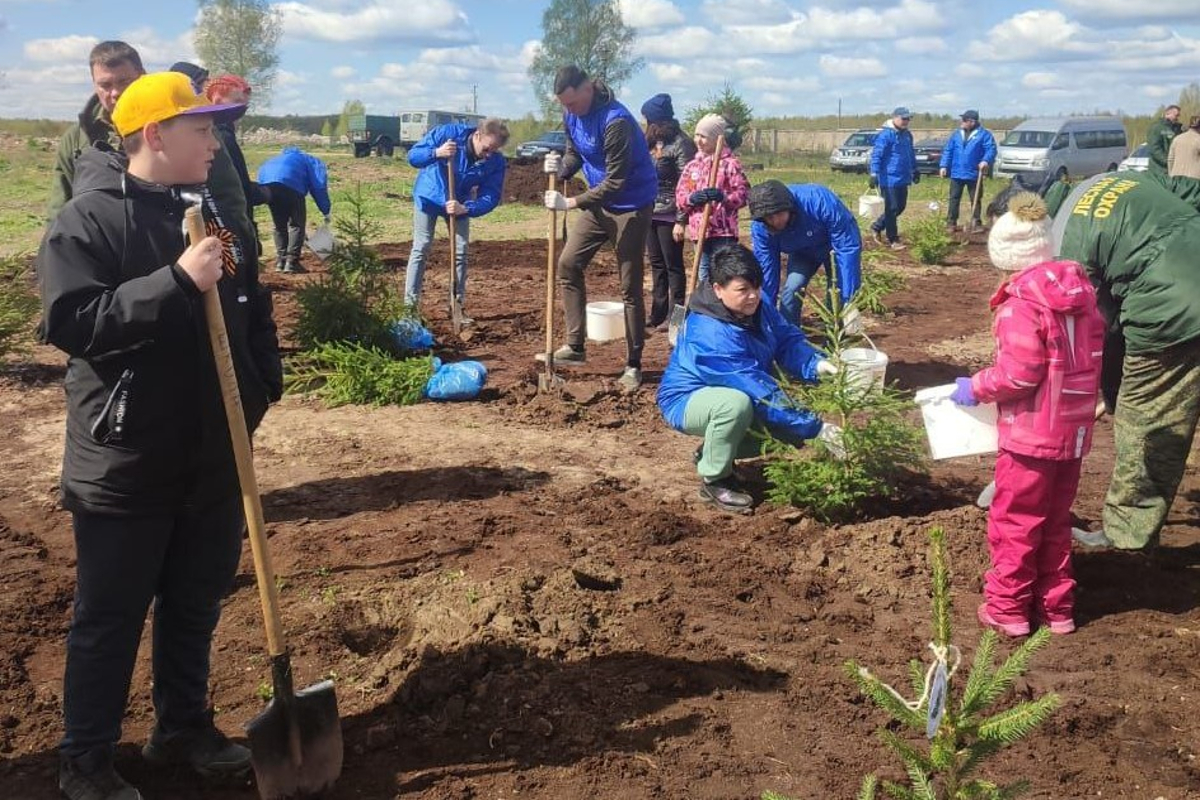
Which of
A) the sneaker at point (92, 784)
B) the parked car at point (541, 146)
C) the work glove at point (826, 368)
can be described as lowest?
the sneaker at point (92, 784)

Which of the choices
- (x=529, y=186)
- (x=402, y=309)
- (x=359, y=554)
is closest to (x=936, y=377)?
(x=402, y=309)

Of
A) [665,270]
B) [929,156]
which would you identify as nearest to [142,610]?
[665,270]

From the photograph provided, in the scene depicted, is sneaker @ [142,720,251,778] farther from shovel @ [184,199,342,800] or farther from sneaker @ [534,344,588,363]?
sneaker @ [534,344,588,363]

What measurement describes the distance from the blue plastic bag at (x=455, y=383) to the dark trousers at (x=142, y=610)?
13.6 feet

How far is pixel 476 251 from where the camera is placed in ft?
48.2

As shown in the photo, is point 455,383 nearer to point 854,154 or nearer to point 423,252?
point 423,252

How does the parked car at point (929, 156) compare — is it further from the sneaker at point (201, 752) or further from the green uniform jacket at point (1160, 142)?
the sneaker at point (201, 752)

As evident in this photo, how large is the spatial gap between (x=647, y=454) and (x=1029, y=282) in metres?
2.88

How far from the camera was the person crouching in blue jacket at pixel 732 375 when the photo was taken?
16.1 feet

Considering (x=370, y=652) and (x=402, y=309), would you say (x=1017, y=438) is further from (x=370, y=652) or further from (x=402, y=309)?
(x=402, y=309)

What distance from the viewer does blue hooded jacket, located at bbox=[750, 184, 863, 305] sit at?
23.1 feet

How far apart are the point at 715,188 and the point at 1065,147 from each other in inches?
834

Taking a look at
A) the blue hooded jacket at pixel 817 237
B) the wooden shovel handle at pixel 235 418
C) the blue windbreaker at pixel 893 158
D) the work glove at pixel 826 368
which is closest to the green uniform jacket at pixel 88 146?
the wooden shovel handle at pixel 235 418

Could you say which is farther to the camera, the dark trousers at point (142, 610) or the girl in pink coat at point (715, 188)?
the girl in pink coat at point (715, 188)
